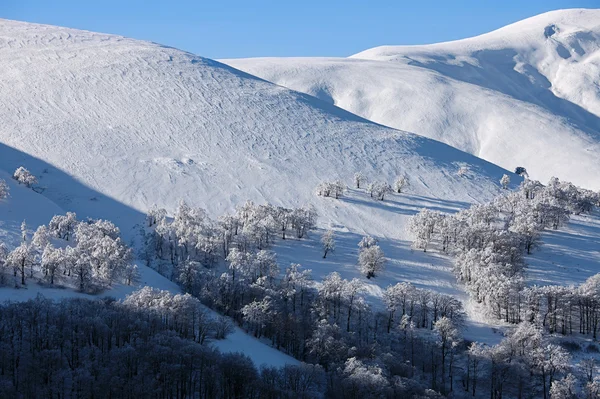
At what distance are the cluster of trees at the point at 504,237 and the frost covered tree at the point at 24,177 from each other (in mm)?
67998

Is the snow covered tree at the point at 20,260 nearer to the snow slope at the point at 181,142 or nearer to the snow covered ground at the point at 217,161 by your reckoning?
the snow covered ground at the point at 217,161

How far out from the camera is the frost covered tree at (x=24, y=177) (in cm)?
11700

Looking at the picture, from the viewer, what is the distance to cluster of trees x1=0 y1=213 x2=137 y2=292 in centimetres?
8181

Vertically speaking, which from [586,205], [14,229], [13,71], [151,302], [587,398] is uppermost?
[13,71]

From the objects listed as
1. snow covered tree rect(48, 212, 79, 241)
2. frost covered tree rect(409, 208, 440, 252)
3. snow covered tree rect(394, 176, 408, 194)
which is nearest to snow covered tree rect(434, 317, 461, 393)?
frost covered tree rect(409, 208, 440, 252)

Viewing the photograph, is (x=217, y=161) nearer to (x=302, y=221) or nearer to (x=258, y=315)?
(x=302, y=221)

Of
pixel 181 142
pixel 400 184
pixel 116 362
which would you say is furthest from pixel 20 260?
pixel 400 184

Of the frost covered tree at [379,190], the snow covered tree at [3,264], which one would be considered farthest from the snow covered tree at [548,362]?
the snow covered tree at [3,264]

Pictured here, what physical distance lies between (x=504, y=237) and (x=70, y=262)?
210ft

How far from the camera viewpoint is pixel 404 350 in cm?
7912

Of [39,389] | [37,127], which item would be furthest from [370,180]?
[39,389]

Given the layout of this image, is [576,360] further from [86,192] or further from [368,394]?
[86,192]

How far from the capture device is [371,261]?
9800 centimetres

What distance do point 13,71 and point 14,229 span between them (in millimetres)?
97639
